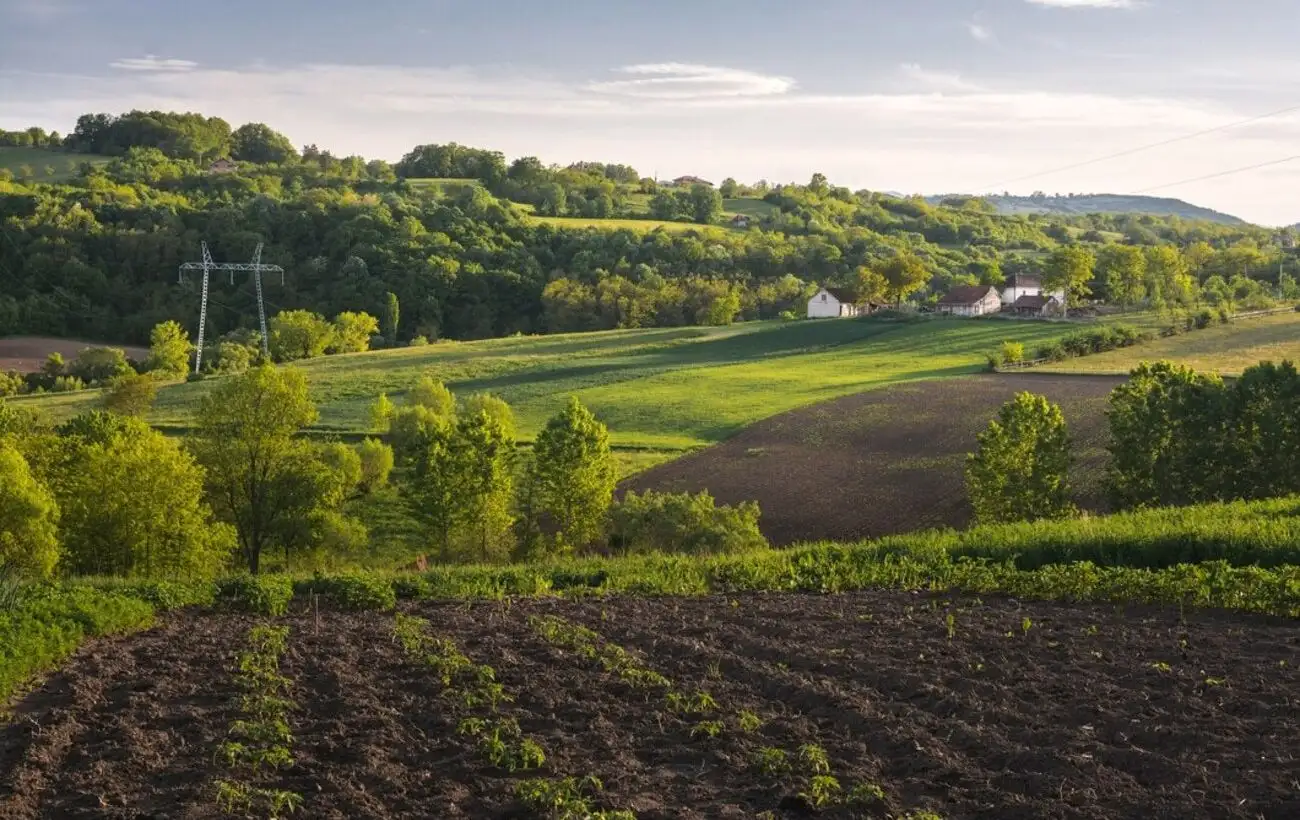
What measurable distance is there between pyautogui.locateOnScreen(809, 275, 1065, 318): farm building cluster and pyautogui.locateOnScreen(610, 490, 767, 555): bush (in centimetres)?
7381

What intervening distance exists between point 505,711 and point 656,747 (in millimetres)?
2150

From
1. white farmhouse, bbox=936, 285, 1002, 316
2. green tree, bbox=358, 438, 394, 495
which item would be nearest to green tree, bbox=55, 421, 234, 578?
green tree, bbox=358, 438, 394, 495

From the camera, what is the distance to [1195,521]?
25688 millimetres

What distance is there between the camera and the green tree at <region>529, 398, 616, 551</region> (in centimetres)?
4472

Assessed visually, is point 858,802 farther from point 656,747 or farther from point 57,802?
point 57,802

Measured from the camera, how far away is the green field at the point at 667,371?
6969 centimetres

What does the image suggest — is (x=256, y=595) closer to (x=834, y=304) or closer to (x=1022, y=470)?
(x=1022, y=470)

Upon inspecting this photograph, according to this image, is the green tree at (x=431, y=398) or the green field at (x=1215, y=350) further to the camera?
the green field at (x=1215, y=350)

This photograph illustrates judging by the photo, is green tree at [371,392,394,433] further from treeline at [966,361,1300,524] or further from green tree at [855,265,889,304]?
green tree at [855,265,889,304]

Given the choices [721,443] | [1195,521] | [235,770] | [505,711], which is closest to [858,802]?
[505,711]


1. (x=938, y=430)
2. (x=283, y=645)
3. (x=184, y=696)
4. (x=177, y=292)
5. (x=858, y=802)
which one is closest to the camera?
(x=858, y=802)

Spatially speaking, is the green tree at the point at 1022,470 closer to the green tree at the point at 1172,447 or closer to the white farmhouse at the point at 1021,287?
the green tree at the point at 1172,447

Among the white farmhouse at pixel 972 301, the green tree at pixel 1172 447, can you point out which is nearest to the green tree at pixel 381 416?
the green tree at pixel 1172 447

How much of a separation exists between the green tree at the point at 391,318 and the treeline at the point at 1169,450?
294 feet
